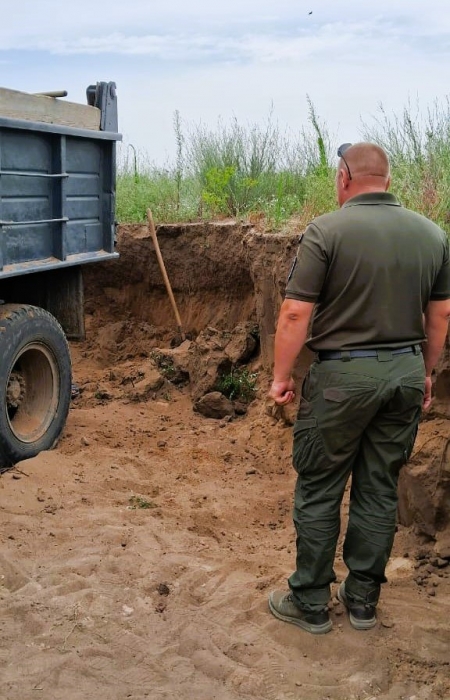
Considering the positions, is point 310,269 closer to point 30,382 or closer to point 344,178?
point 344,178

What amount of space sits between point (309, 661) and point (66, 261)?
11.8ft

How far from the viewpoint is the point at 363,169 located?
11.5 feet

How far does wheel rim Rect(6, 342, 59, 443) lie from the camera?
19.7ft

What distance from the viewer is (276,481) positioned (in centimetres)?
582

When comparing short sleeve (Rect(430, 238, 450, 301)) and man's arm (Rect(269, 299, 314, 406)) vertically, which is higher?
short sleeve (Rect(430, 238, 450, 301))

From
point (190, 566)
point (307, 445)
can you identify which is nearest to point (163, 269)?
point (190, 566)

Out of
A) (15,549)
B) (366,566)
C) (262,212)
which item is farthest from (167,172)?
(366,566)

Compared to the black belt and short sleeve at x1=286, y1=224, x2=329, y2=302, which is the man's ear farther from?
the black belt

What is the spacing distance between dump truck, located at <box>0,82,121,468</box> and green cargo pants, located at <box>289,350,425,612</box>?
2.59 m

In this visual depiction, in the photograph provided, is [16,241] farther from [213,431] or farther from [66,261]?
[213,431]

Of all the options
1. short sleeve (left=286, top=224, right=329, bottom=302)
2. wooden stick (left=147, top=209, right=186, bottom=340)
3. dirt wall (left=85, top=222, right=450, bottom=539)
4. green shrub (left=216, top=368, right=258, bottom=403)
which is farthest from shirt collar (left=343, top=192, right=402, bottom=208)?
wooden stick (left=147, top=209, right=186, bottom=340)

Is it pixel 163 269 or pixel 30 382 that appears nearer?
pixel 30 382

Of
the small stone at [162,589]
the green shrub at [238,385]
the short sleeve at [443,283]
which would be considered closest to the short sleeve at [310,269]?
the short sleeve at [443,283]

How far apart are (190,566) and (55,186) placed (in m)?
2.98
